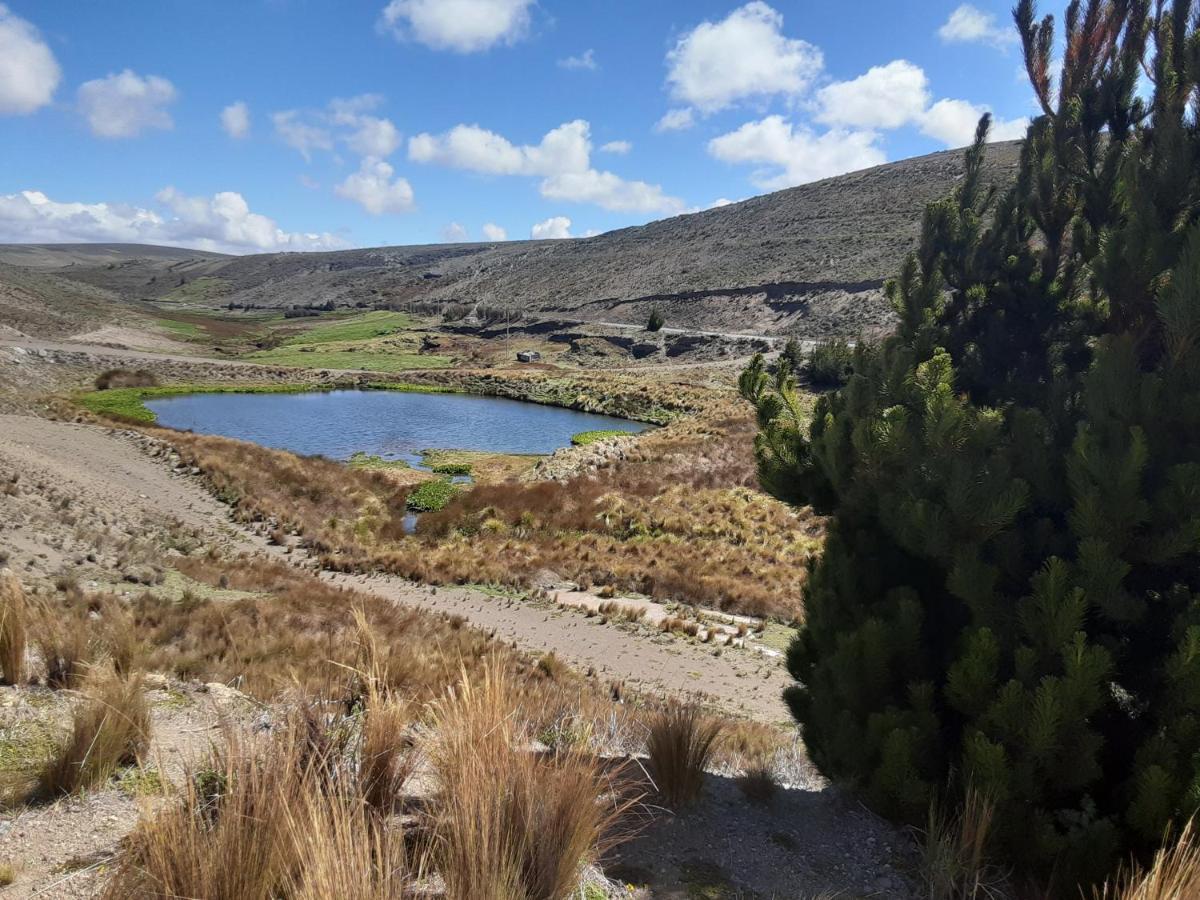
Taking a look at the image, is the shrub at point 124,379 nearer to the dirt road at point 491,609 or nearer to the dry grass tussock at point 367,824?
the dirt road at point 491,609

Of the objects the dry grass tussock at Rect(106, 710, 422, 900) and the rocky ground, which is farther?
the rocky ground

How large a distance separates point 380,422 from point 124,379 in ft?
79.8

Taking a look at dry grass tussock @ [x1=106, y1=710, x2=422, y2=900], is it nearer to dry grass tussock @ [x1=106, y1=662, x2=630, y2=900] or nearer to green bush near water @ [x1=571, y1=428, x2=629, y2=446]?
dry grass tussock @ [x1=106, y1=662, x2=630, y2=900]

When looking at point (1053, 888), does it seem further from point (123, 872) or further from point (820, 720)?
point (123, 872)

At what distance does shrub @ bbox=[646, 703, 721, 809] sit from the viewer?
14.4ft

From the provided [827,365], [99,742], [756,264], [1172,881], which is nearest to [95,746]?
[99,742]

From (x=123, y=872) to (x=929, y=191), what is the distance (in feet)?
312

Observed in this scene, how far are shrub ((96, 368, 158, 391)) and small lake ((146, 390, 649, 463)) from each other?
5870 millimetres

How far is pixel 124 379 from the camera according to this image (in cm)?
5591

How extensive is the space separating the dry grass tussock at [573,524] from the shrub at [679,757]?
8.73 metres

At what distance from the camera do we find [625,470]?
96.1ft

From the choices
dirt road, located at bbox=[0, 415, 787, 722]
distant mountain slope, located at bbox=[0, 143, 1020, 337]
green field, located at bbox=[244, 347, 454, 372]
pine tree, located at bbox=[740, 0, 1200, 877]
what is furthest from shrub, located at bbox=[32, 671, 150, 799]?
green field, located at bbox=[244, 347, 454, 372]

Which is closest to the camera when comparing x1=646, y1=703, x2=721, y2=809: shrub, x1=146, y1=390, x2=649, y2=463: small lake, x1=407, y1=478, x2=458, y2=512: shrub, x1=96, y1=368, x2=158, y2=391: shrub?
x1=646, y1=703, x2=721, y2=809: shrub

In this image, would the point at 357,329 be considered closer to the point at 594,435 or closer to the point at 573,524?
the point at 594,435
